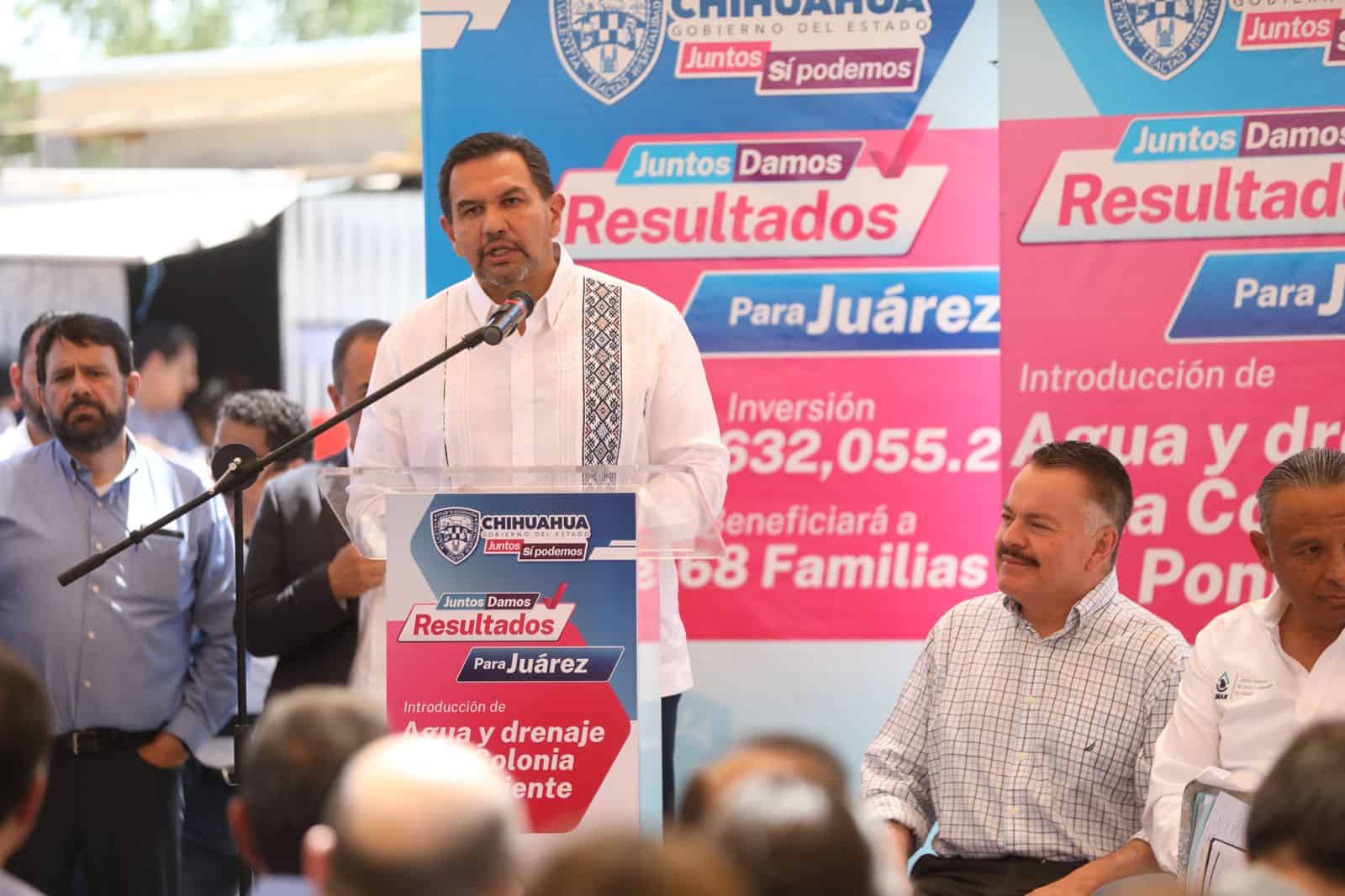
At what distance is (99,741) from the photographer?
4.60m

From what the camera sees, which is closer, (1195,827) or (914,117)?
(1195,827)

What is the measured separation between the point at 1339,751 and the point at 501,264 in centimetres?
230

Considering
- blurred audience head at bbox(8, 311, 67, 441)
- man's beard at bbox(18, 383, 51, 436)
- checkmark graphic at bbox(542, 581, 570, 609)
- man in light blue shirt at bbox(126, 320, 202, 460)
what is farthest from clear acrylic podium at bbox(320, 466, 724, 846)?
man in light blue shirt at bbox(126, 320, 202, 460)

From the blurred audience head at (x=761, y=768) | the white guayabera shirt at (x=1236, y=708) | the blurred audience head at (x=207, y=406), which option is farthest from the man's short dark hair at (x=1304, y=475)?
the blurred audience head at (x=207, y=406)

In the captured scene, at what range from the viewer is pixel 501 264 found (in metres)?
3.79

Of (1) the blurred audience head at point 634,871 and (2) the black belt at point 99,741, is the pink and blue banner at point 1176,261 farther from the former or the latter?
(1) the blurred audience head at point 634,871

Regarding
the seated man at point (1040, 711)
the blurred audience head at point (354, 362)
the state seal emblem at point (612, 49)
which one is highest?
the state seal emblem at point (612, 49)

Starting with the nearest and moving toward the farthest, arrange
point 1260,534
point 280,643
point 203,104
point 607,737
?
point 607,737 → point 1260,534 → point 280,643 → point 203,104

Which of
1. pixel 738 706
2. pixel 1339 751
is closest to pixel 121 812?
pixel 738 706

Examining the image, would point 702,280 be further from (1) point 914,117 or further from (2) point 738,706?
(2) point 738,706

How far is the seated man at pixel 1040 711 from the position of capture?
11.9ft

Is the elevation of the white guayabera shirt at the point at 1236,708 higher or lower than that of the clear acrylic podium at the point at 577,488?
lower

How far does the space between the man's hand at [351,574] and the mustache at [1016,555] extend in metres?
1.49

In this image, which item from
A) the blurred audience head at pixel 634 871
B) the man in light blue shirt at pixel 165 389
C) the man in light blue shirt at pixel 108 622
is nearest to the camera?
the blurred audience head at pixel 634 871
